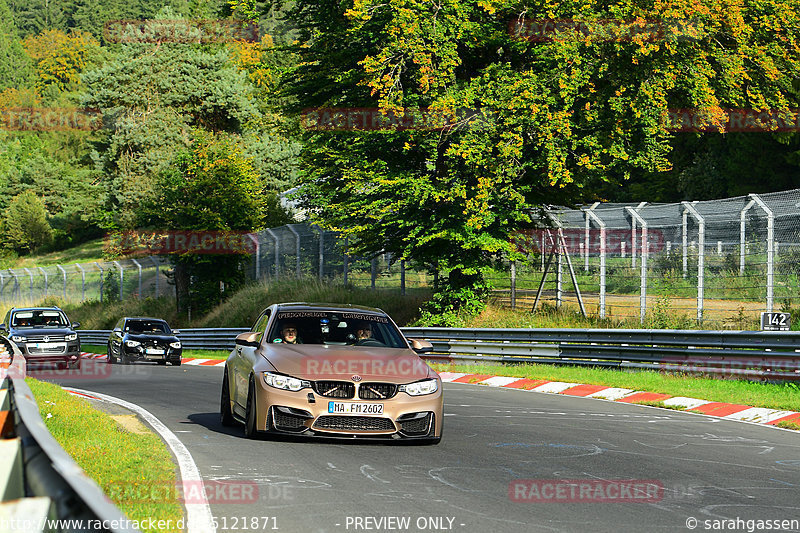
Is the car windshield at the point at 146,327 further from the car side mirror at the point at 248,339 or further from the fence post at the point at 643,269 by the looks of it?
the car side mirror at the point at 248,339

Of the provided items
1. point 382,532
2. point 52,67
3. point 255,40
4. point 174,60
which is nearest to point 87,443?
point 382,532

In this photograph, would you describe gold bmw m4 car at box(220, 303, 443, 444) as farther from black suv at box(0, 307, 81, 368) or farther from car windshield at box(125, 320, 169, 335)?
car windshield at box(125, 320, 169, 335)

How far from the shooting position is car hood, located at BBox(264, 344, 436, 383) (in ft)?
35.2

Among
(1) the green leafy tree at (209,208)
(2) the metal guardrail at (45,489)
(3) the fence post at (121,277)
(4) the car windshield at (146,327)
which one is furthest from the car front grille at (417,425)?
(3) the fence post at (121,277)

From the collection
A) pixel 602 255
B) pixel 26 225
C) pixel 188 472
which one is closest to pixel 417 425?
pixel 188 472

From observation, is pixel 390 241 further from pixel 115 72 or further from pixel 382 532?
pixel 115 72

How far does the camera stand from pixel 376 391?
421 inches

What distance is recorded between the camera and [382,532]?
21.6 ft

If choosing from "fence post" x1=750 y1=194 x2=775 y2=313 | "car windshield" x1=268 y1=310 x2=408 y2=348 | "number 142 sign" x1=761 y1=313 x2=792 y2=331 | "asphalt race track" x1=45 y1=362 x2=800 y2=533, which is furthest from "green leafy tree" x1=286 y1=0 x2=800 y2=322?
"car windshield" x1=268 y1=310 x2=408 y2=348

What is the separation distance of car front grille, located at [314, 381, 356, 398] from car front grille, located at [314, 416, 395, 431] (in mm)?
226

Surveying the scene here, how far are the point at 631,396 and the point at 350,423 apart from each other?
8.28 meters

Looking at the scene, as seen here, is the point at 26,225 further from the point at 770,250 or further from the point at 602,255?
the point at 770,250

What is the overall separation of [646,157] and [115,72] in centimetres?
6623

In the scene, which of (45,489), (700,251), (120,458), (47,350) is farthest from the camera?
(47,350)
